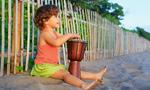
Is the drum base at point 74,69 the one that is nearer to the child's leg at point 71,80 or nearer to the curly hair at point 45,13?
the child's leg at point 71,80

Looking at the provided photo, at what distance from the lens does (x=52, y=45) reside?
6461mm

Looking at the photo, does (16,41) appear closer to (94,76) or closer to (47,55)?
(47,55)

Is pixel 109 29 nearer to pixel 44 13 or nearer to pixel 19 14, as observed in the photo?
pixel 19 14

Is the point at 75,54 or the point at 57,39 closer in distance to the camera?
the point at 57,39

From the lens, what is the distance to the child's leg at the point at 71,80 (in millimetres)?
5809

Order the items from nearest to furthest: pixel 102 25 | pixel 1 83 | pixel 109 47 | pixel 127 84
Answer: pixel 1 83, pixel 127 84, pixel 102 25, pixel 109 47

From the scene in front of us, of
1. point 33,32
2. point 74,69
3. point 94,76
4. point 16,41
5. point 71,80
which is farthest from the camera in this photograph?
point 33,32

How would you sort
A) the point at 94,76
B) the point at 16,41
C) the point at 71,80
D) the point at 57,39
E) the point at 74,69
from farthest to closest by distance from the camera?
the point at 16,41
the point at 94,76
the point at 74,69
the point at 57,39
the point at 71,80

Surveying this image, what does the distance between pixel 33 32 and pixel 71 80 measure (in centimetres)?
296

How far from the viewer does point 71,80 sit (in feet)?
19.6

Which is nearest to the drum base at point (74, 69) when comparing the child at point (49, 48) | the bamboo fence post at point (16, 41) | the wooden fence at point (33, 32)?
the child at point (49, 48)

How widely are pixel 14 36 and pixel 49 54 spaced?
5.30 feet

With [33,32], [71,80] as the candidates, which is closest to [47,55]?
[71,80]

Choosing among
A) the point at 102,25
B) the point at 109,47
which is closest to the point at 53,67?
the point at 102,25
